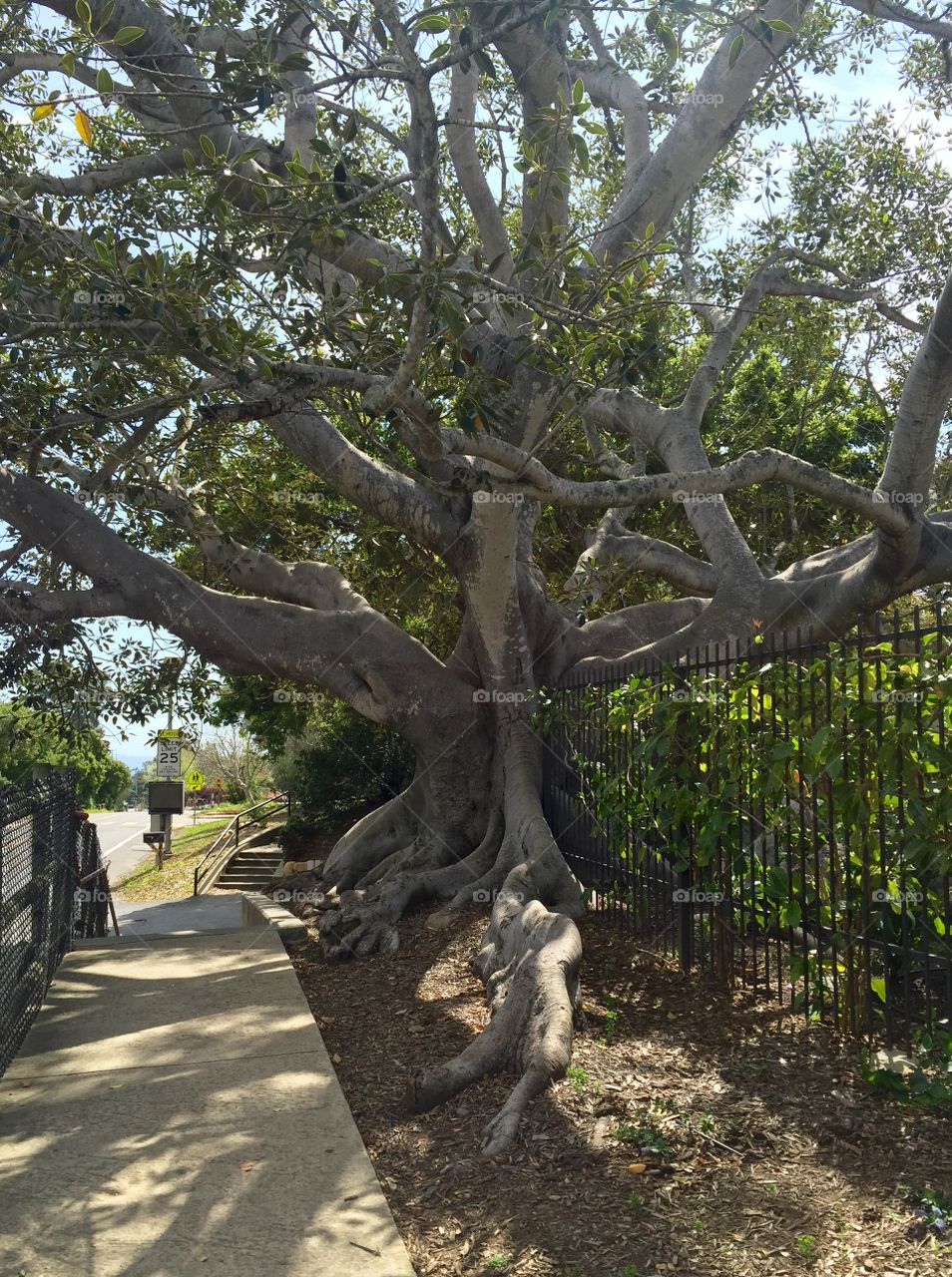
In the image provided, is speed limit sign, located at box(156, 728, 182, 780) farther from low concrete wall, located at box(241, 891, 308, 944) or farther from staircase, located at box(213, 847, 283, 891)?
low concrete wall, located at box(241, 891, 308, 944)

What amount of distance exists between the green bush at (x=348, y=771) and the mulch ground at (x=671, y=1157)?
14.0 meters

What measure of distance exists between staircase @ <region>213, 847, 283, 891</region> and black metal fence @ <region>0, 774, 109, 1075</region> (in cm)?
1377

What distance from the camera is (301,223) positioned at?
6.54 metres

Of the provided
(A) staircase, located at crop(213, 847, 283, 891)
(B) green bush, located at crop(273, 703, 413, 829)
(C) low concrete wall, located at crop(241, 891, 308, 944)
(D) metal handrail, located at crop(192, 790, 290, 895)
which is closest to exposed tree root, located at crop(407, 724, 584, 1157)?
(C) low concrete wall, located at crop(241, 891, 308, 944)

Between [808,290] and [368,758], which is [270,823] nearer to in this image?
[368,758]

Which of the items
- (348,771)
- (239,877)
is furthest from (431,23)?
(239,877)

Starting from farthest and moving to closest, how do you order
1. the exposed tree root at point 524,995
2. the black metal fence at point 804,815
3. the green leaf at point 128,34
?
the green leaf at point 128,34 < the exposed tree root at point 524,995 < the black metal fence at point 804,815

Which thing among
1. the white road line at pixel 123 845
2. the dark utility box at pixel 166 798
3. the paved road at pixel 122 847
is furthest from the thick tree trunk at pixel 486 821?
the white road line at pixel 123 845

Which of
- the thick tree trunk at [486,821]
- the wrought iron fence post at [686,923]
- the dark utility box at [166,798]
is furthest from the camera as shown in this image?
the dark utility box at [166,798]

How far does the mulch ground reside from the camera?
362cm

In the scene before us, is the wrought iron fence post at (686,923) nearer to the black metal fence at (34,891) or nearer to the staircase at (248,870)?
the black metal fence at (34,891)

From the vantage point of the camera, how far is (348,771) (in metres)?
21.0

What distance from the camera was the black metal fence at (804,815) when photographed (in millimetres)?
4750

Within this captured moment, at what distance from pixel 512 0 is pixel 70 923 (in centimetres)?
780
